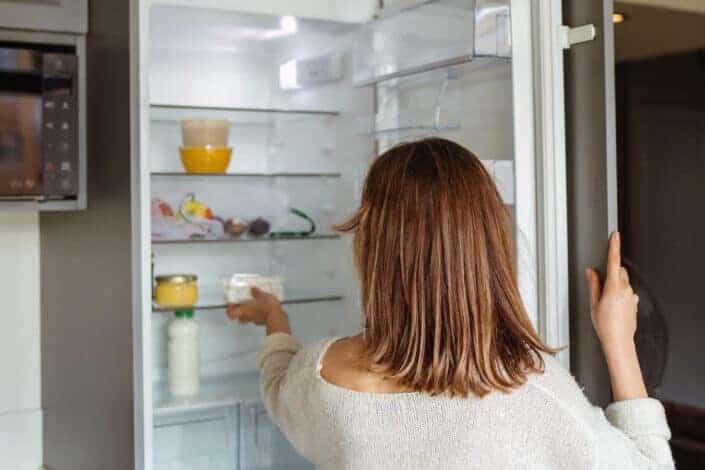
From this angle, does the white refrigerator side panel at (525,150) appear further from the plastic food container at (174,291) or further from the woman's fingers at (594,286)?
the plastic food container at (174,291)

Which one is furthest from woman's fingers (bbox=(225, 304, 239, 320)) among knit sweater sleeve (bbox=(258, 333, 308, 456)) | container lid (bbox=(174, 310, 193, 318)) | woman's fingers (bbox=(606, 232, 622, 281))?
woman's fingers (bbox=(606, 232, 622, 281))

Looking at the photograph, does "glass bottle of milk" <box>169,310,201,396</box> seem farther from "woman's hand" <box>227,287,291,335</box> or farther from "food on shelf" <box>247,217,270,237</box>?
"food on shelf" <box>247,217,270,237</box>

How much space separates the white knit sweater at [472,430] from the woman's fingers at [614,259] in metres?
0.31

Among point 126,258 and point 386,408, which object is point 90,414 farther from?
point 386,408

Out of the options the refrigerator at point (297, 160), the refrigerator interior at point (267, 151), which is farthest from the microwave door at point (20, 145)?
the refrigerator interior at point (267, 151)

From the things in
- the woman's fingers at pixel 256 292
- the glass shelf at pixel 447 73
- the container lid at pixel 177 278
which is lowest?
the woman's fingers at pixel 256 292

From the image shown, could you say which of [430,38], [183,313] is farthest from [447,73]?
[183,313]

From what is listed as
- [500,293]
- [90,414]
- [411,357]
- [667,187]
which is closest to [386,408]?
[411,357]

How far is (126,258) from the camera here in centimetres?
160

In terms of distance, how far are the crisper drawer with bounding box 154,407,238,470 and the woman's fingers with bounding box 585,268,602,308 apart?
0.80 meters

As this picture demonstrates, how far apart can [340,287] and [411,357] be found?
0.97m

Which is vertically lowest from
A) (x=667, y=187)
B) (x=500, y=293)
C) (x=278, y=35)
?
(x=500, y=293)

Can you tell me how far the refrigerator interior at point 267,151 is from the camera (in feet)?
6.26

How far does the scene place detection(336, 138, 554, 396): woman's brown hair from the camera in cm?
117
